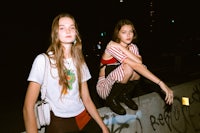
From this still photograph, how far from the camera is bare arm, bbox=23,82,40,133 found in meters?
2.41

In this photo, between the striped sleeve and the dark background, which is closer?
the striped sleeve

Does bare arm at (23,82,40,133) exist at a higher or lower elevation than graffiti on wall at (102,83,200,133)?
higher

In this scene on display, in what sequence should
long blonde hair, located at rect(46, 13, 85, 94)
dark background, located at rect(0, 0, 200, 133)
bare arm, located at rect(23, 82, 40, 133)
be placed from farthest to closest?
dark background, located at rect(0, 0, 200, 133), long blonde hair, located at rect(46, 13, 85, 94), bare arm, located at rect(23, 82, 40, 133)

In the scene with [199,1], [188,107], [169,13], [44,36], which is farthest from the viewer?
[169,13]

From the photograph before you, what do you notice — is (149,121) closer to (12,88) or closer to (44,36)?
(12,88)

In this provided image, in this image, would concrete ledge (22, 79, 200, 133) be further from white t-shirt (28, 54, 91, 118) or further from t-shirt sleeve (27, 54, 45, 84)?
t-shirt sleeve (27, 54, 45, 84)

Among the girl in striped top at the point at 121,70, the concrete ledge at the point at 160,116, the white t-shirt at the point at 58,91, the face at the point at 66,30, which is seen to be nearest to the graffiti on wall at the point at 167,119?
the concrete ledge at the point at 160,116

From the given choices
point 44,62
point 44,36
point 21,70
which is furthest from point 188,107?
point 44,36

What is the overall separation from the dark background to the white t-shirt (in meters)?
2.99

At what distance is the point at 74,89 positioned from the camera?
8.96ft

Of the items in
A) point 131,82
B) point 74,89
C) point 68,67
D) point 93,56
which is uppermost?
point 68,67

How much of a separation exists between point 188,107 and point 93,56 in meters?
21.2

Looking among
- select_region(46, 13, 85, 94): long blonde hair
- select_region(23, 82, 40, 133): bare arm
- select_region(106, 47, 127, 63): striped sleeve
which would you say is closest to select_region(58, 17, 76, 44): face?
select_region(46, 13, 85, 94): long blonde hair

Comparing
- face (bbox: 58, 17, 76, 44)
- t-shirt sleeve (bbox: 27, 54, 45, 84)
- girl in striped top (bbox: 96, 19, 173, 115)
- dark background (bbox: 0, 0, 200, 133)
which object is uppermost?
face (bbox: 58, 17, 76, 44)
